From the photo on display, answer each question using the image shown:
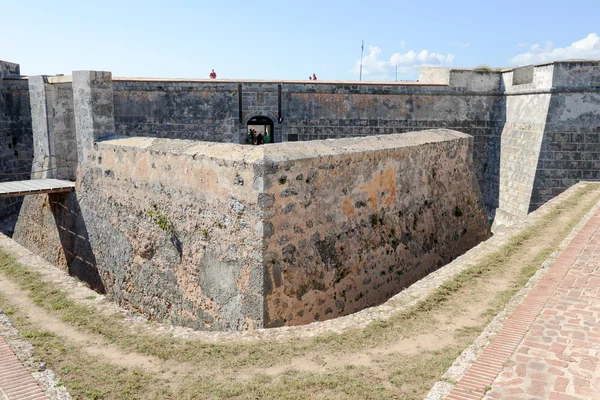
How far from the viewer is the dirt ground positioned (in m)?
4.14

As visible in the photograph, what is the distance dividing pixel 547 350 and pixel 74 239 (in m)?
8.90

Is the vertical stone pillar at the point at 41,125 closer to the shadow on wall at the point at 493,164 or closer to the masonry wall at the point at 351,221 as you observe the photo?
the masonry wall at the point at 351,221

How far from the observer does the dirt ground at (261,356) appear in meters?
4.14

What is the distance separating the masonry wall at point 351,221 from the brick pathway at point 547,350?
2.29m

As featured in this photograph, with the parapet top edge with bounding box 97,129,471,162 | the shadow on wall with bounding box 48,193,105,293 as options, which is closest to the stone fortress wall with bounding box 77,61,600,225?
the shadow on wall with bounding box 48,193,105,293

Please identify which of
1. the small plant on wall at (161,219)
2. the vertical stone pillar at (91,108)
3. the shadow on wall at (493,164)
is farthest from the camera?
the shadow on wall at (493,164)

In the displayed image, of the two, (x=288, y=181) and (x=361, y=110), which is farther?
(x=361, y=110)

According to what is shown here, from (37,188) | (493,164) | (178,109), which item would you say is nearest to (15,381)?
(37,188)

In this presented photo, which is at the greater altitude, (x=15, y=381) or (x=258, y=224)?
(x=258, y=224)

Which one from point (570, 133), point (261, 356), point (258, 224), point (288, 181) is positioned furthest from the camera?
point (570, 133)

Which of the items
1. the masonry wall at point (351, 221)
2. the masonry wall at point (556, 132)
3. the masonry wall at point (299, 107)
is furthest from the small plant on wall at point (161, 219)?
the masonry wall at point (556, 132)

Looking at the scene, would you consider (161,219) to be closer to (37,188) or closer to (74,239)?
(74,239)

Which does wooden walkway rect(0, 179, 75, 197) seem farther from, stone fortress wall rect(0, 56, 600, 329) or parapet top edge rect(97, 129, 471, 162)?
parapet top edge rect(97, 129, 471, 162)

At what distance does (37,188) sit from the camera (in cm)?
1034
